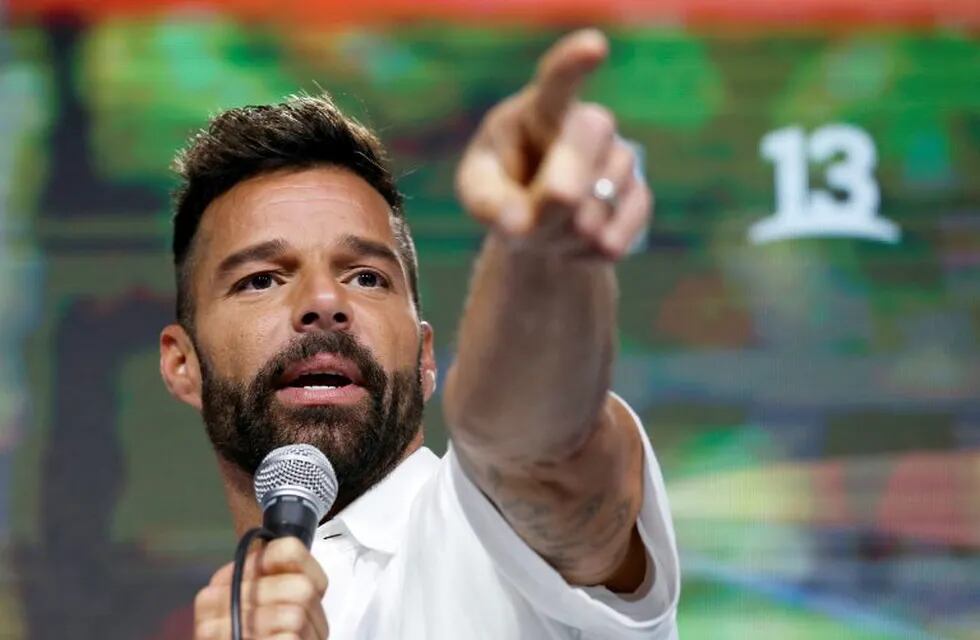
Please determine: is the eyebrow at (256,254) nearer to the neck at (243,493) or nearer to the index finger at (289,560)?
the neck at (243,493)

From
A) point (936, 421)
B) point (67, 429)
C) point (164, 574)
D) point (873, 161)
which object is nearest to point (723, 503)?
point (936, 421)

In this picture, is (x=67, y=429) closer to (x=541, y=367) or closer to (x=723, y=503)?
(x=723, y=503)

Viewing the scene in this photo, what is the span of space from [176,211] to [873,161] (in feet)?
5.02

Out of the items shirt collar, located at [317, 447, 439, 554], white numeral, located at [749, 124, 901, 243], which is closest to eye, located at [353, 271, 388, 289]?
shirt collar, located at [317, 447, 439, 554]

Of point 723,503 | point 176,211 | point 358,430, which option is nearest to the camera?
point 358,430

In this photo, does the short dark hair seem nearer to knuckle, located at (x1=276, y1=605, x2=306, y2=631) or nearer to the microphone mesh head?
the microphone mesh head

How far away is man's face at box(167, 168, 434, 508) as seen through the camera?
175 centimetres

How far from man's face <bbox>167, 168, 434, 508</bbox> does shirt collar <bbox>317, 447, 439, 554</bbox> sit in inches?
1.3

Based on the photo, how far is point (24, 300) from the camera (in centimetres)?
300

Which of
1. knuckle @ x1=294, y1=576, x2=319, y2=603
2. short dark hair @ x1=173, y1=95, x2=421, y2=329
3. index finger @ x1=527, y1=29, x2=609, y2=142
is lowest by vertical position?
knuckle @ x1=294, y1=576, x2=319, y2=603

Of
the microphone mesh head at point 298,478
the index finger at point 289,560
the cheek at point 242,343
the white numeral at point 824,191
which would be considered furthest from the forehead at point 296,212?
the white numeral at point 824,191

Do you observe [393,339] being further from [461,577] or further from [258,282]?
[461,577]

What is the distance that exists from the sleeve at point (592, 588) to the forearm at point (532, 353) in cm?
11

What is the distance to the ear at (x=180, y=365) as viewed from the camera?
2059 millimetres
